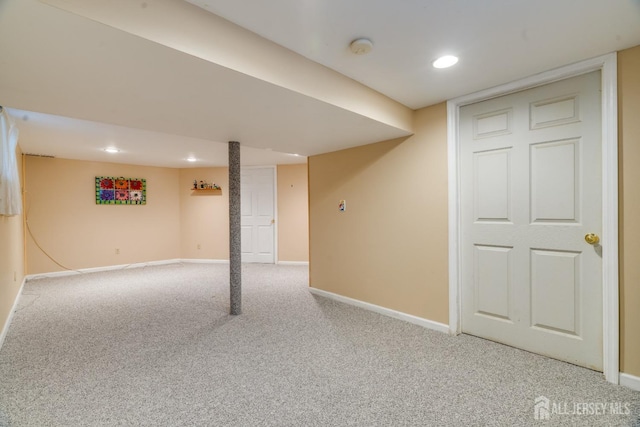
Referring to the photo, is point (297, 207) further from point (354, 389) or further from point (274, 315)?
point (354, 389)

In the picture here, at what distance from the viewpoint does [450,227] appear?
254cm

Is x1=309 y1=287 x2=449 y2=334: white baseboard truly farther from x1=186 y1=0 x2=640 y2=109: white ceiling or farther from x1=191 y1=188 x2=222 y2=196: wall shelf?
x1=191 y1=188 x2=222 y2=196: wall shelf

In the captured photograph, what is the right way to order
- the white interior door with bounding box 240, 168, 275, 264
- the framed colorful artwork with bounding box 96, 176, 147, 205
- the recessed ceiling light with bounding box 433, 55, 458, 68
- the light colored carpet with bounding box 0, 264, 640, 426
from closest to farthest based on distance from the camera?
the light colored carpet with bounding box 0, 264, 640, 426, the recessed ceiling light with bounding box 433, 55, 458, 68, the framed colorful artwork with bounding box 96, 176, 147, 205, the white interior door with bounding box 240, 168, 275, 264

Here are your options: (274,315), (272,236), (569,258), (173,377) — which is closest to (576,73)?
(569,258)

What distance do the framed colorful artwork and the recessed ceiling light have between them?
239 inches

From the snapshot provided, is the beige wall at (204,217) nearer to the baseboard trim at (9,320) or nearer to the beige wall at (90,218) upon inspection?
the beige wall at (90,218)

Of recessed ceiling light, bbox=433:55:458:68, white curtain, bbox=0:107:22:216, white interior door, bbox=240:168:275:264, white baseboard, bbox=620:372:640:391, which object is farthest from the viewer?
white interior door, bbox=240:168:275:264

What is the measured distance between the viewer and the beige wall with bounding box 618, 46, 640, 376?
1.73 m

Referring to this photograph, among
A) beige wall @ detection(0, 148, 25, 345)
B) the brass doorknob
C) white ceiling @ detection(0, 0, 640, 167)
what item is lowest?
beige wall @ detection(0, 148, 25, 345)

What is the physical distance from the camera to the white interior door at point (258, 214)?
6.25 m

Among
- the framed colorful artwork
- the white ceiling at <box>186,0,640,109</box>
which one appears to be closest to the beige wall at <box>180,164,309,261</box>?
the framed colorful artwork

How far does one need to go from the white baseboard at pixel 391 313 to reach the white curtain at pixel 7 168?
342cm

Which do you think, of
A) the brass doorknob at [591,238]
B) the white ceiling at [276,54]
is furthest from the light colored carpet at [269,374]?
the white ceiling at [276,54]

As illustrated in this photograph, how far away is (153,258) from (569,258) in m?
6.87
